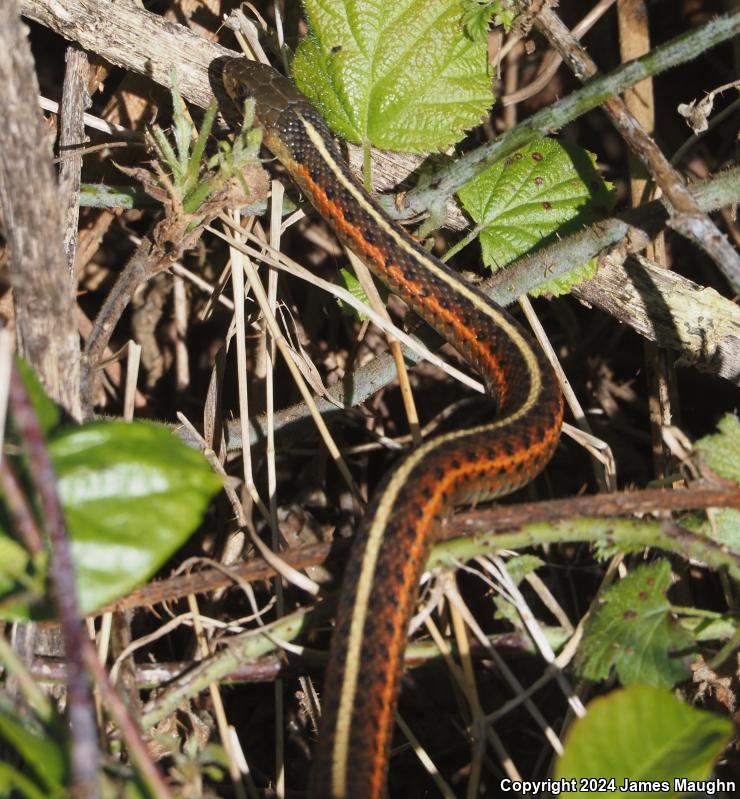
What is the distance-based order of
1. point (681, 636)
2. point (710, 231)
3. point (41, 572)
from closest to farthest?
1. point (41, 572)
2. point (681, 636)
3. point (710, 231)

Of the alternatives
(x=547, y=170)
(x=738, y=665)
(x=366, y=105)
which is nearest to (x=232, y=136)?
(x=366, y=105)

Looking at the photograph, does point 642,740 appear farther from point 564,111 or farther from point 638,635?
point 564,111

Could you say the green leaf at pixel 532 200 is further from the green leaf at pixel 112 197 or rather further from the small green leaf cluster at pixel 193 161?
the green leaf at pixel 112 197

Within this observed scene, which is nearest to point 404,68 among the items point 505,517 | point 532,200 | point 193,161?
point 532,200

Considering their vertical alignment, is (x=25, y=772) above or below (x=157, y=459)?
below

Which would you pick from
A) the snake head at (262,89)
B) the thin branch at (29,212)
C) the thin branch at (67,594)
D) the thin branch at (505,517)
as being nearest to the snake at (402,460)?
the snake head at (262,89)

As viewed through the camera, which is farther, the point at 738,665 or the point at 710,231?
the point at 738,665

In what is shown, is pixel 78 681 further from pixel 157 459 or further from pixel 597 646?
pixel 597 646

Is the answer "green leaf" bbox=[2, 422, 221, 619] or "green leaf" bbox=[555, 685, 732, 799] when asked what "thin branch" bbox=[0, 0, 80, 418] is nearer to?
"green leaf" bbox=[2, 422, 221, 619]
